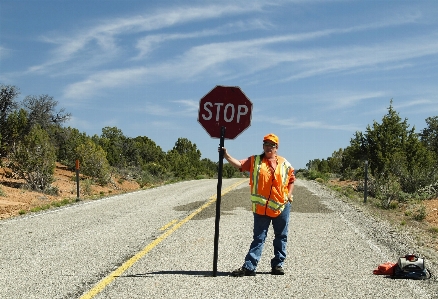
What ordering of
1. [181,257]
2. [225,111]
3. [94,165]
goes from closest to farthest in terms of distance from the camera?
[225,111] → [181,257] → [94,165]

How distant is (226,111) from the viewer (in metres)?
6.88

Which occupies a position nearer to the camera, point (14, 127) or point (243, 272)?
point (243, 272)

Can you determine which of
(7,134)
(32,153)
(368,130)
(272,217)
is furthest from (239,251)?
(7,134)

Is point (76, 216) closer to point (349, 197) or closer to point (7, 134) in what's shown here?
point (349, 197)

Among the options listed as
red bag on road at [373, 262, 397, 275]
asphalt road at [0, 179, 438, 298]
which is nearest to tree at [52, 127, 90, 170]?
asphalt road at [0, 179, 438, 298]

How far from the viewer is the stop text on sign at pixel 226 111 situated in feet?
22.4

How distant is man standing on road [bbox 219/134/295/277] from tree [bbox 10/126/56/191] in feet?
68.0

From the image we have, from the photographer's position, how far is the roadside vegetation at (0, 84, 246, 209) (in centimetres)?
2550

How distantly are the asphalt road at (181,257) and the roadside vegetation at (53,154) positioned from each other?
471 inches

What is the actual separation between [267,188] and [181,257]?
6.84ft

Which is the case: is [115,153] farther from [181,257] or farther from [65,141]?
[181,257]

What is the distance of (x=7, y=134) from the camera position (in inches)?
1291

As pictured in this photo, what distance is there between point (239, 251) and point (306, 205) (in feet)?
26.8

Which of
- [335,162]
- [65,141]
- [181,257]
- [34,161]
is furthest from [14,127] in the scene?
[335,162]
